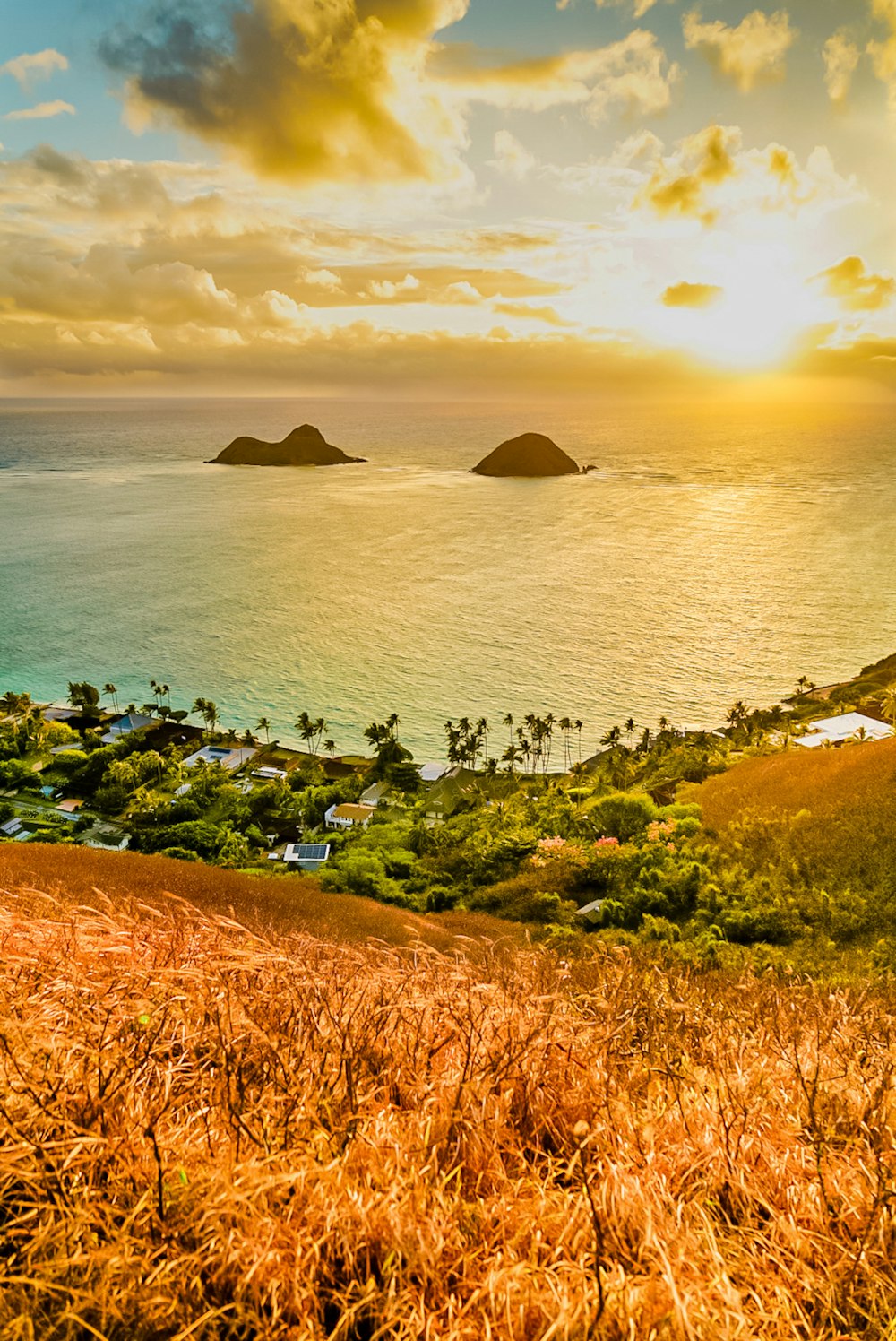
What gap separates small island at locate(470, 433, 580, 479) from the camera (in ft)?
477

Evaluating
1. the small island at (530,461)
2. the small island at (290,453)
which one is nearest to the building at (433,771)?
the small island at (530,461)

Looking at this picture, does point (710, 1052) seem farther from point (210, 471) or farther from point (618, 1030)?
point (210, 471)

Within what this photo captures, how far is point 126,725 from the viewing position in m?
44.1

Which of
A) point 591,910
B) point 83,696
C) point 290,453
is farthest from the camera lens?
point 290,453

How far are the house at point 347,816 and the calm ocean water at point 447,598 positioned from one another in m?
8.92

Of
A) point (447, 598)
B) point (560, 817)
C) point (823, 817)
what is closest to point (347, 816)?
point (560, 817)

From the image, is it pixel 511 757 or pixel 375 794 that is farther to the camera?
pixel 511 757

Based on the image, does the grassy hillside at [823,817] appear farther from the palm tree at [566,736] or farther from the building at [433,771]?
the palm tree at [566,736]

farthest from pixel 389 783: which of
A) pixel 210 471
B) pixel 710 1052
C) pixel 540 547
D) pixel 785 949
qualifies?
pixel 210 471

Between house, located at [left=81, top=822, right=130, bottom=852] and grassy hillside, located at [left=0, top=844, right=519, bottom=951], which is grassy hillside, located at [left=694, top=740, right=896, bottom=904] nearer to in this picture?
grassy hillside, located at [left=0, top=844, right=519, bottom=951]

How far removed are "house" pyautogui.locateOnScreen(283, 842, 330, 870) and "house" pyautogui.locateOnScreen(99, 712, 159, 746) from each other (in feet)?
67.2

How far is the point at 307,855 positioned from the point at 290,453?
15897cm

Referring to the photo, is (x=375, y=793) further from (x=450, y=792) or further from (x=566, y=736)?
(x=566, y=736)

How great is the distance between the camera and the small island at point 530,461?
146m
